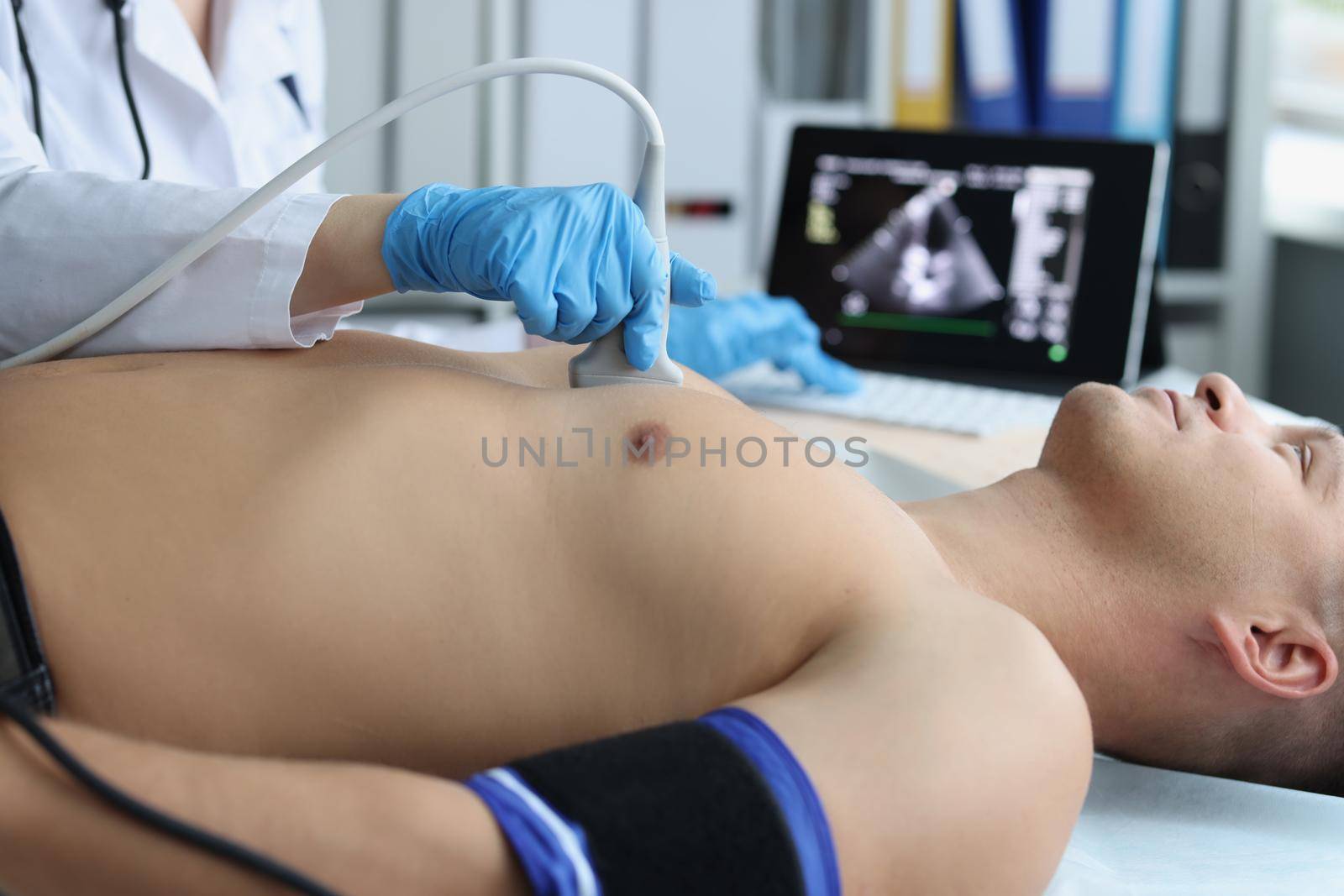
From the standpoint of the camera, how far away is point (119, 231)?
1.08m

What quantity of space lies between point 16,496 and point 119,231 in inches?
11.7

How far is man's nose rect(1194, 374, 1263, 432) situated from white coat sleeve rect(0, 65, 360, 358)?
3.01 ft

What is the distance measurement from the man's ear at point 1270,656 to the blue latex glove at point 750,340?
2.96ft

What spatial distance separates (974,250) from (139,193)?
140 centimetres

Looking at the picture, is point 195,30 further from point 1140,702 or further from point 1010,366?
point 1140,702

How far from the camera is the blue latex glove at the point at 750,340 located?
185cm

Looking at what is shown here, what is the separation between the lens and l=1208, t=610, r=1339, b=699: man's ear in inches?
43.8

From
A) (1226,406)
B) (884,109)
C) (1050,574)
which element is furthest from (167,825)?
(884,109)

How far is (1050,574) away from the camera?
45.3 inches

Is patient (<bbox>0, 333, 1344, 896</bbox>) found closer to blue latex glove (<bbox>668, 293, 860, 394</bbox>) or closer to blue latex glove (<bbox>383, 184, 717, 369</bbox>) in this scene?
blue latex glove (<bbox>383, 184, 717, 369</bbox>)

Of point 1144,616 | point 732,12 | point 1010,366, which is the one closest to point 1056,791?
point 1144,616

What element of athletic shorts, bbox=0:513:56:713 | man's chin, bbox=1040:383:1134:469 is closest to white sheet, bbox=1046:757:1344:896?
man's chin, bbox=1040:383:1134:469

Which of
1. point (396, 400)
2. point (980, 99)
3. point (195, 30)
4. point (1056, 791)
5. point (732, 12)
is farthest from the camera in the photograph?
point (732, 12)

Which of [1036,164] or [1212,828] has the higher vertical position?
[1036,164]
